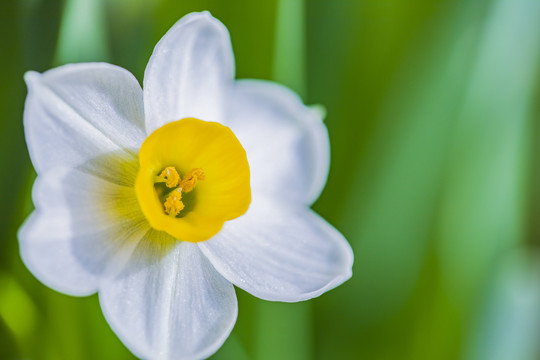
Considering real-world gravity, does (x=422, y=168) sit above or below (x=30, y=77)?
below

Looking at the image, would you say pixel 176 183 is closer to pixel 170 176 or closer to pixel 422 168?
pixel 170 176

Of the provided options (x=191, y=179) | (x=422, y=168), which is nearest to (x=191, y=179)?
(x=191, y=179)

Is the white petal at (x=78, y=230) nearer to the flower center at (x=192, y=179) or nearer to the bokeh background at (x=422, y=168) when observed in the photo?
the flower center at (x=192, y=179)

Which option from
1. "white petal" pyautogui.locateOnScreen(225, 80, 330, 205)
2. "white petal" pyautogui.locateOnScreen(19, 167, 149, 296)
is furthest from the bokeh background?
"white petal" pyautogui.locateOnScreen(19, 167, 149, 296)

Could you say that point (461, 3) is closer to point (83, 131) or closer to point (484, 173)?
point (484, 173)

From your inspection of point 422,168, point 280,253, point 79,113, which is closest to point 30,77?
point 79,113

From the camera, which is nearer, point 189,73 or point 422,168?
point 189,73

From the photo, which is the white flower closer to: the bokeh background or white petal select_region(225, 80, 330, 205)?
white petal select_region(225, 80, 330, 205)
